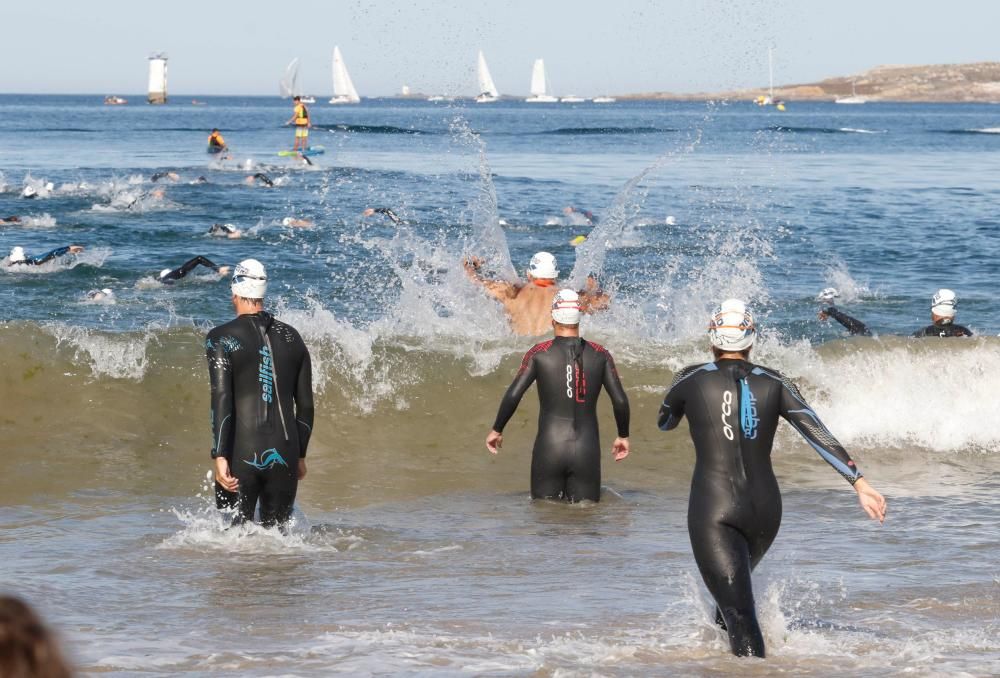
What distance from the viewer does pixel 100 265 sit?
20.3 meters

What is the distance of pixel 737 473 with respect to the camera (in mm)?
5730

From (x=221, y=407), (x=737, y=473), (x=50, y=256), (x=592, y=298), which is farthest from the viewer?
(x=50, y=256)

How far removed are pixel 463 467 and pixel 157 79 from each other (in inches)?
6053

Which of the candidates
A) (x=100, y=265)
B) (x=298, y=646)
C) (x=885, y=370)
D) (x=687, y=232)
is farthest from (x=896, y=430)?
(x=687, y=232)

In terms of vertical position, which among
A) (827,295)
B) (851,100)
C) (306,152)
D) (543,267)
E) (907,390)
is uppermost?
(851,100)

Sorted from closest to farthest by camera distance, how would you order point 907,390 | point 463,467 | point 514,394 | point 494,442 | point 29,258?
point 494,442 → point 514,394 → point 463,467 → point 907,390 → point 29,258

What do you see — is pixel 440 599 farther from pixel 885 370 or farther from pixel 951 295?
pixel 951 295

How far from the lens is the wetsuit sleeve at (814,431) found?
18.8 feet

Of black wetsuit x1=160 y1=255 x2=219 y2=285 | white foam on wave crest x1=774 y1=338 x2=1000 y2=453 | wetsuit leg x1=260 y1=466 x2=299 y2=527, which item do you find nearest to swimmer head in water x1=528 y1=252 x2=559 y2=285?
white foam on wave crest x1=774 y1=338 x2=1000 y2=453

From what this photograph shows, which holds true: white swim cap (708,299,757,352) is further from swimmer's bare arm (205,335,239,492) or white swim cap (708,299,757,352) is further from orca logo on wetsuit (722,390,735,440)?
swimmer's bare arm (205,335,239,492)

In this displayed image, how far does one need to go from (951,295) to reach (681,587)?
7662 mm

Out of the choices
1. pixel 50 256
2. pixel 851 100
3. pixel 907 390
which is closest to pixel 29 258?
pixel 50 256

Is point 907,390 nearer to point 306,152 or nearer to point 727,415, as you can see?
point 727,415

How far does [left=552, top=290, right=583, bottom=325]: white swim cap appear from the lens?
28.7 feet
